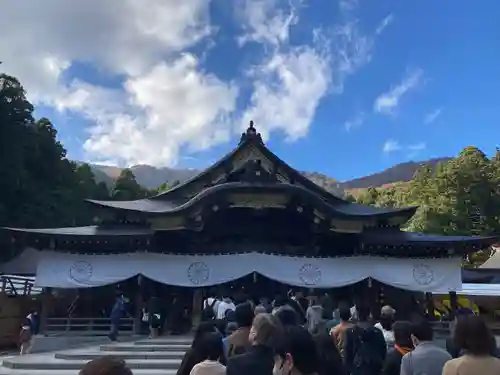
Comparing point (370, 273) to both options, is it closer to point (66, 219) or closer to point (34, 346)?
point (34, 346)

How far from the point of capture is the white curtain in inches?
601

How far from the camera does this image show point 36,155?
107 feet

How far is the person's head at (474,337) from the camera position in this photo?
9.89 ft

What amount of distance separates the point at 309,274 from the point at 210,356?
12.1 metres

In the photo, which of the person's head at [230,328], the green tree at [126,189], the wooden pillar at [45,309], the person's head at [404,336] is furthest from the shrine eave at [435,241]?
the green tree at [126,189]

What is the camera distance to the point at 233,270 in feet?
50.1

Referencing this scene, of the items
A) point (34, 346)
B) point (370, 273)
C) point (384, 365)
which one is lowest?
point (34, 346)

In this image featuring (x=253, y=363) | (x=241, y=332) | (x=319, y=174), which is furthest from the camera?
(x=319, y=174)

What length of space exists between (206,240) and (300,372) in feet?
44.6

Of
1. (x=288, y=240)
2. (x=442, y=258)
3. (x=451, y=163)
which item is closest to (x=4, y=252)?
(x=288, y=240)

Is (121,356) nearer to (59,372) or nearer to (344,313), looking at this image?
(59,372)

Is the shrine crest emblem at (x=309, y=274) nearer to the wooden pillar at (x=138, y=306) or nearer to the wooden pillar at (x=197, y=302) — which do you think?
the wooden pillar at (x=197, y=302)

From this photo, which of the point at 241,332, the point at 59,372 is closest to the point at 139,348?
the point at 59,372

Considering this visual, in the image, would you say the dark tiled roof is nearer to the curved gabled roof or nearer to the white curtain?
the white curtain
